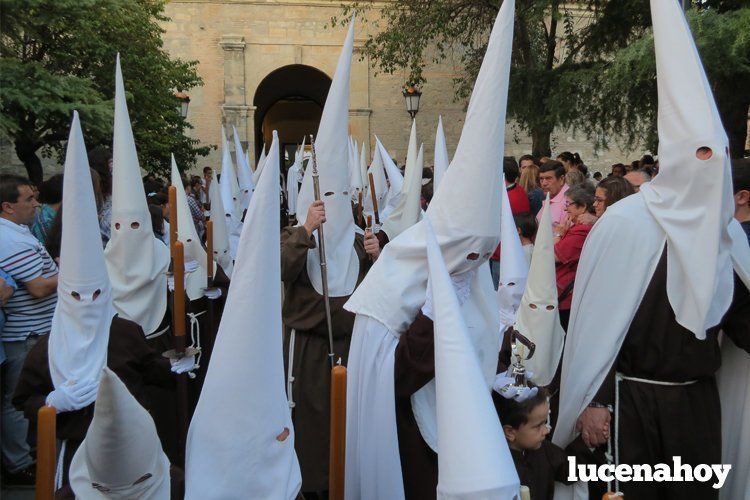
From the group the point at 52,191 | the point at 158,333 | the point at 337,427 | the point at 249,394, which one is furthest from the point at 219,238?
the point at 337,427

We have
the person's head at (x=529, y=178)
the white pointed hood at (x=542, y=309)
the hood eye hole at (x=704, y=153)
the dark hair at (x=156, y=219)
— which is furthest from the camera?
the person's head at (x=529, y=178)

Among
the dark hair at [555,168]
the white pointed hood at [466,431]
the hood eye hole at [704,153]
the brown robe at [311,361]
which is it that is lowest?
the brown robe at [311,361]

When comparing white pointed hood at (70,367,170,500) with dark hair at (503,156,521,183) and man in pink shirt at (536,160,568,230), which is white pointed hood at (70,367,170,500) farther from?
man in pink shirt at (536,160,568,230)

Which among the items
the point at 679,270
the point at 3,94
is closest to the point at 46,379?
the point at 679,270

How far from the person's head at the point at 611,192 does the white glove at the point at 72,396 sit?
146 inches

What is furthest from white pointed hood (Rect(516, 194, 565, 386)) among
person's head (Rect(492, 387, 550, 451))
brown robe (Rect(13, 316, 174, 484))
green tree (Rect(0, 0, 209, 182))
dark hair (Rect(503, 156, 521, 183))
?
green tree (Rect(0, 0, 209, 182))

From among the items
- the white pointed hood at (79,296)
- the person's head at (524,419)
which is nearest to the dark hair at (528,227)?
the person's head at (524,419)

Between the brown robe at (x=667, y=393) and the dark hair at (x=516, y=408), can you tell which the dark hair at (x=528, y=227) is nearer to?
the brown robe at (x=667, y=393)

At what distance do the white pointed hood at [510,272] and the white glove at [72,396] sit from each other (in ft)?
8.02

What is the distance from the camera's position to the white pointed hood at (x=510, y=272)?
4.54 meters

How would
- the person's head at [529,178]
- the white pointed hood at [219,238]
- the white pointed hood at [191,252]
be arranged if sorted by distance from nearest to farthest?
the white pointed hood at [191,252] → the white pointed hood at [219,238] → the person's head at [529,178]

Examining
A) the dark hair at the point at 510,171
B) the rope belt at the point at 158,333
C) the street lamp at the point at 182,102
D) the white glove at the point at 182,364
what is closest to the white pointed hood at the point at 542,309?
the white glove at the point at 182,364

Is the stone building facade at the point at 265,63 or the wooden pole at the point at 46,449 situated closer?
the wooden pole at the point at 46,449

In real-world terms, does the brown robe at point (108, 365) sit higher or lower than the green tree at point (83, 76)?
lower
